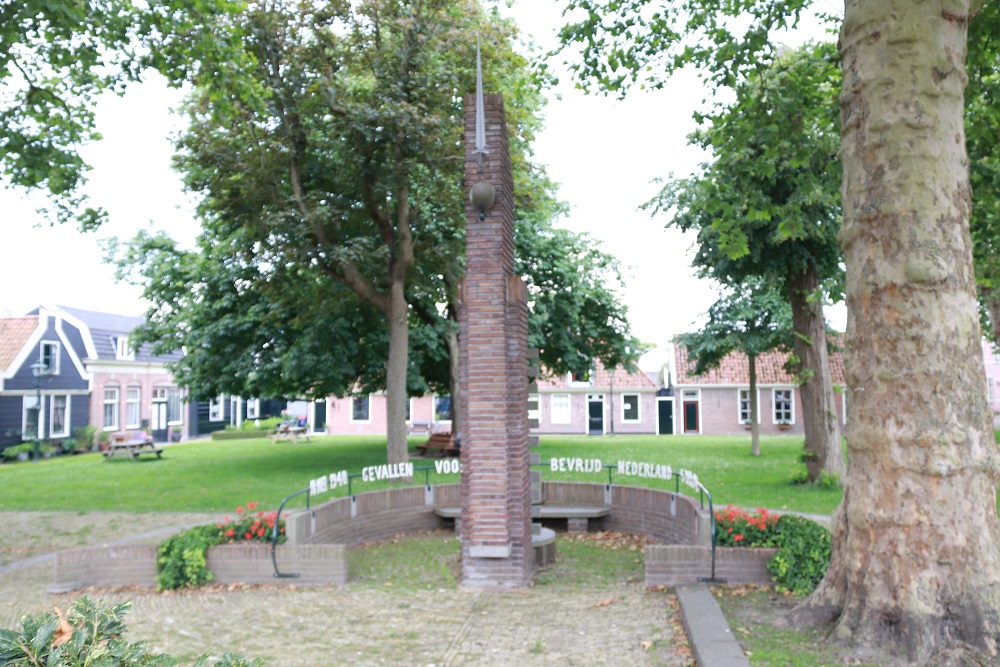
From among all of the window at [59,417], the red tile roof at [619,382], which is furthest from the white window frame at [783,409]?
the window at [59,417]

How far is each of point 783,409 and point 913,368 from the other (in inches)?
1574

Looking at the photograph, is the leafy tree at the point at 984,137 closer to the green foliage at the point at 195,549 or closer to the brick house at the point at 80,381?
the green foliage at the point at 195,549

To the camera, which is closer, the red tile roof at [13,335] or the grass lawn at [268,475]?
the grass lawn at [268,475]

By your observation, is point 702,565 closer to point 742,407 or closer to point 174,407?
point 742,407

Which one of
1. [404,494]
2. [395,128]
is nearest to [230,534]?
[404,494]

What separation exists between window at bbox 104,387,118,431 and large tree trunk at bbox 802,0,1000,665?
3722cm

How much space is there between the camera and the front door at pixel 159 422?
4081 cm

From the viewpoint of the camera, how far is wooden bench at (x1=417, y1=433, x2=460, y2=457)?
24734 mm

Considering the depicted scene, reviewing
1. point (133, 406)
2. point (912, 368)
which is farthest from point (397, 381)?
point (133, 406)

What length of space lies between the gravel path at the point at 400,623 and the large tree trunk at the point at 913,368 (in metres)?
1.76

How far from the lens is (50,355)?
34.6 meters

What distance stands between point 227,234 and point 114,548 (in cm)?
1299

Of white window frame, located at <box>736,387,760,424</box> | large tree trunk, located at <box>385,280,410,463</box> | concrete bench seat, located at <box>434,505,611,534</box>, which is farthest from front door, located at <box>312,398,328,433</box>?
concrete bench seat, located at <box>434,505,611,534</box>

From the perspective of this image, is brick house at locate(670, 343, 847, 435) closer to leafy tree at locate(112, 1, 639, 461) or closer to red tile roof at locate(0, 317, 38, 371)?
leafy tree at locate(112, 1, 639, 461)
